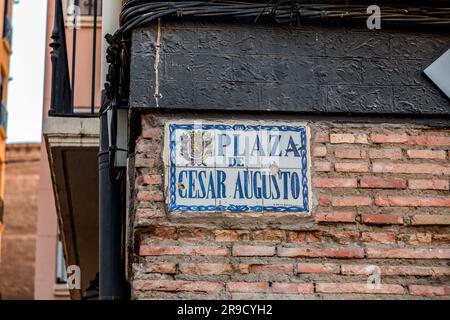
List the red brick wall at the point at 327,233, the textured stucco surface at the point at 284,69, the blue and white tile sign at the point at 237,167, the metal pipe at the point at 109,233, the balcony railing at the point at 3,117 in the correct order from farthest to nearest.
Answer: the balcony railing at the point at 3,117 < the metal pipe at the point at 109,233 < the textured stucco surface at the point at 284,69 < the blue and white tile sign at the point at 237,167 < the red brick wall at the point at 327,233

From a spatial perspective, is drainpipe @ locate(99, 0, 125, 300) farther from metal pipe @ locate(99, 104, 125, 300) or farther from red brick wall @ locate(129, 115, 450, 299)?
red brick wall @ locate(129, 115, 450, 299)

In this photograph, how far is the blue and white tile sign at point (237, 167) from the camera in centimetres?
500

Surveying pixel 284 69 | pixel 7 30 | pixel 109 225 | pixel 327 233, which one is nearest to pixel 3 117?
pixel 7 30

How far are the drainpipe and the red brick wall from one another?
2.48 ft

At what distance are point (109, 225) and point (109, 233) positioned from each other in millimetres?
58

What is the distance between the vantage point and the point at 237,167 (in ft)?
16.6

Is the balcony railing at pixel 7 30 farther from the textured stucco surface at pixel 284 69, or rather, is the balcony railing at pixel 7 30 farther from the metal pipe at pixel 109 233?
the textured stucco surface at pixel 284 69

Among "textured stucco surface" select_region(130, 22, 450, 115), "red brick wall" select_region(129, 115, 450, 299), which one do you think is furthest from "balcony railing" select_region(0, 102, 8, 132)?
"red brick wall" select_region(129, 115, 450, 299)

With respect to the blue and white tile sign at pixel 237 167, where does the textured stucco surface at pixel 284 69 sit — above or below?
above

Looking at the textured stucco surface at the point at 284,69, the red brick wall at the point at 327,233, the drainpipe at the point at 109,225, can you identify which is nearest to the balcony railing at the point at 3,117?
the drainpipe at the point at 109,225

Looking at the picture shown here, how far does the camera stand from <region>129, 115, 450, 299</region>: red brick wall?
4902mm

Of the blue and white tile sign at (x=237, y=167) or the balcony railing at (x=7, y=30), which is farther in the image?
the balcony railing at (x=7, y=30)

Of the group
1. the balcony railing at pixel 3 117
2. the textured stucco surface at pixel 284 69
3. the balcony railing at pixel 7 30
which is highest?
the balcony railing at pixel 7 30

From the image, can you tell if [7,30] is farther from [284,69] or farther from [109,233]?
[284,69]
